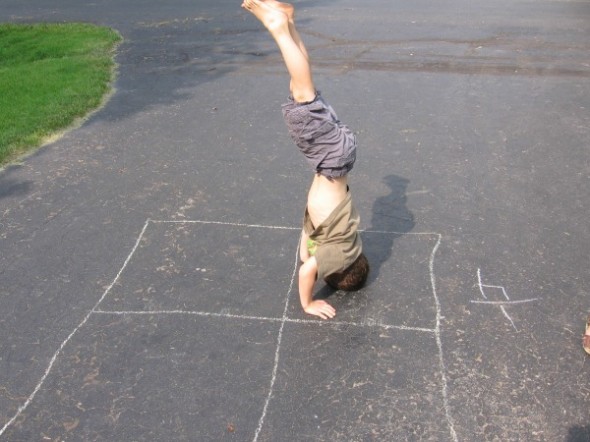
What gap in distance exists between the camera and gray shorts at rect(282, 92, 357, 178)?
3.44m

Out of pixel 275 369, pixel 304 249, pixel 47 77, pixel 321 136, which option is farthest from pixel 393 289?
pixel 47 77

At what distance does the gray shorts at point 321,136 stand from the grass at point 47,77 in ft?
12.1

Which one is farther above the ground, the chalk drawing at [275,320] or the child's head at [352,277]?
the child's head at [352,277]

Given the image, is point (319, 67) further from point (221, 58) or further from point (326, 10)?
point (326, 10)

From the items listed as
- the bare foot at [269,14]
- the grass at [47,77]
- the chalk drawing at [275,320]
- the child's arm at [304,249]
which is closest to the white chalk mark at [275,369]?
the chalk drawing at [275,320]

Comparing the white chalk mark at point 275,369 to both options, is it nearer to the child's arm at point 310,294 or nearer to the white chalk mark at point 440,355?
the child's arm at point 310,294

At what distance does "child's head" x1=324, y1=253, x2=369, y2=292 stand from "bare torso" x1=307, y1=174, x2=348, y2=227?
34 cm

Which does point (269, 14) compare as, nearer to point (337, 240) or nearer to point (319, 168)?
point (319, 168)

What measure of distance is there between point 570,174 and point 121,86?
18.5 ft

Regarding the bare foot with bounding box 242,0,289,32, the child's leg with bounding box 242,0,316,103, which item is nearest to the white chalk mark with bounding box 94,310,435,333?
the child's leg with bounding box 242,0,316,103

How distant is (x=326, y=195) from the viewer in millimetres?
3746

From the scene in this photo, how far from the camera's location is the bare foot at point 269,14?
3268 mm

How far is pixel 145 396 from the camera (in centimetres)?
324

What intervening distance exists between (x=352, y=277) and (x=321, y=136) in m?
0.92
